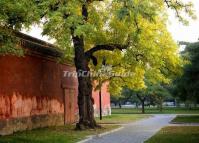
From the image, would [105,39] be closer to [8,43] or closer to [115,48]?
[115,48]

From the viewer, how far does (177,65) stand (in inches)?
1093

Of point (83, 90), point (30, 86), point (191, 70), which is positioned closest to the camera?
point (30, 86)

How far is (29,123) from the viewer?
25.2 metres

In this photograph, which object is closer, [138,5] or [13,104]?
[138,5]

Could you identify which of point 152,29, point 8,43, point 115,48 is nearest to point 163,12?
point 152,29

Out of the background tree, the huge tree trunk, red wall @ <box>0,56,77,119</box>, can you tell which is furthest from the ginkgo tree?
red wall @ <box>0,56,77,119</box>

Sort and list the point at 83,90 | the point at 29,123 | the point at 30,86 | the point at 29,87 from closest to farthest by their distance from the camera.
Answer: the point at 29,123, the point at 29,87, the point at 30,86, the point at 83,90

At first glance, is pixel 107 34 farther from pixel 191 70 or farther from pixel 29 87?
pixel 191 70

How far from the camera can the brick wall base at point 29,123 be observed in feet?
72.7

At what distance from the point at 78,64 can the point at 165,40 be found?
514cm

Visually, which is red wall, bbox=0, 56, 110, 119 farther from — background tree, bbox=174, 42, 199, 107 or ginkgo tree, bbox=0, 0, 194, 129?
background tree, bbox=174, 42, 199, 107

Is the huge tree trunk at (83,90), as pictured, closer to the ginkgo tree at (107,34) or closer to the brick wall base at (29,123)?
the ginkgo tree at (107,34)

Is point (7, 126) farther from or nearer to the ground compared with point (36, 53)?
nearer to the ground

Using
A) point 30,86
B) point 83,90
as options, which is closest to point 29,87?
point 30,86
